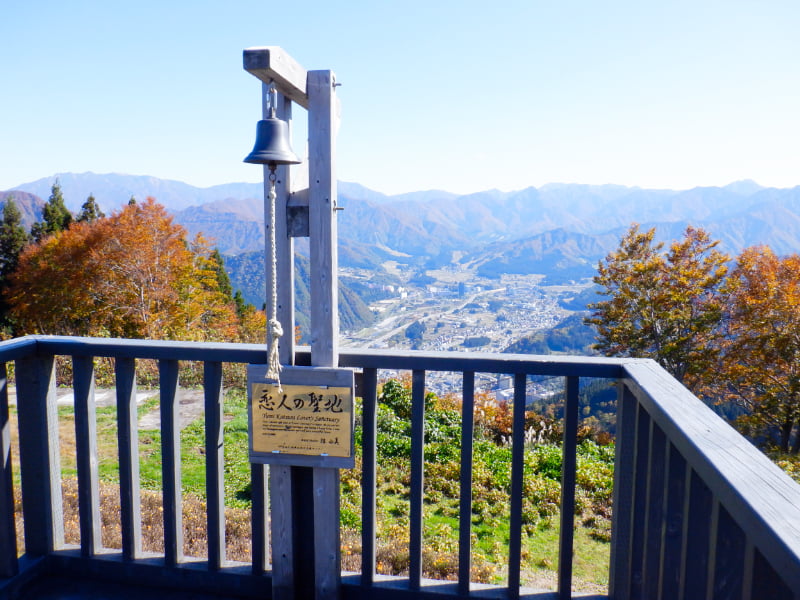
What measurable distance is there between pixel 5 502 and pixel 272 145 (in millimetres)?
1669

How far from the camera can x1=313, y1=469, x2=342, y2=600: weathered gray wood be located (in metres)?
2.11

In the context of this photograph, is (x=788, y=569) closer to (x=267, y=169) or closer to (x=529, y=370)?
(x=529, y=370)

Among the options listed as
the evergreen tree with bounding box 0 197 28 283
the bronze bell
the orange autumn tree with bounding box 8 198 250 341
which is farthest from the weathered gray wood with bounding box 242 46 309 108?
the evergreen tree with bounding box 0 197 28 283

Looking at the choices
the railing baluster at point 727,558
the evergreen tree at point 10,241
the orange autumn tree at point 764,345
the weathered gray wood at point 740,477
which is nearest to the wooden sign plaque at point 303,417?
the weathered gray wood at point 740,477

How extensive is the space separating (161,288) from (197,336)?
1996 millimetres

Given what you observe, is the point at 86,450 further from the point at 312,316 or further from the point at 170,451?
the point at 312,316

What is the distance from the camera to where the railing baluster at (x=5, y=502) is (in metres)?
2.21

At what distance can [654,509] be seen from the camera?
5.25ft

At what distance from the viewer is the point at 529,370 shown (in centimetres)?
202

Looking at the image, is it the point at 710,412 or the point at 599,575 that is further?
the point at 599,575

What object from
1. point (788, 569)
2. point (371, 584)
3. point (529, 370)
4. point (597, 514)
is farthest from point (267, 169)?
point (597, 514)

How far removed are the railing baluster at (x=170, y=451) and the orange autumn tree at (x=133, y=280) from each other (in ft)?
59.8

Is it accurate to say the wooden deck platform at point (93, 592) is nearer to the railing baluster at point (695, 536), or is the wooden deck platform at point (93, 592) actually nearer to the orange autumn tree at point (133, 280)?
the railing baluster at point (695, 536)

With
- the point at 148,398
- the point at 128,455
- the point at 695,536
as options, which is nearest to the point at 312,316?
the point at 128,455
